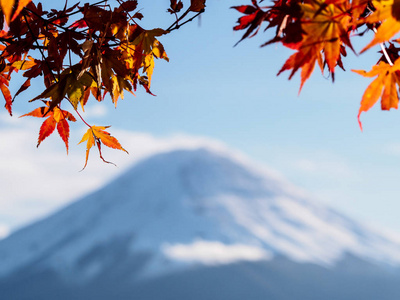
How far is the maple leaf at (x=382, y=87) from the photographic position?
89 centimetres

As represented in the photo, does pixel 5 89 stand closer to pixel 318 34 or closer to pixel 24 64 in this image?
pixel 24 64

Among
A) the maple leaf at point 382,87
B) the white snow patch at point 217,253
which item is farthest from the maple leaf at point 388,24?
the white snow patch at point 217,253

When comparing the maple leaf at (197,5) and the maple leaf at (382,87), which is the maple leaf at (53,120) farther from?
the maple leaf at (382,87)

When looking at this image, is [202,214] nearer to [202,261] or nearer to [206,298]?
[202,261]

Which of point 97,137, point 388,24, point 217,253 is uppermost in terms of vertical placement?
point 217,253

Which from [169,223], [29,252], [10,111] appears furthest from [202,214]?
[10,111]

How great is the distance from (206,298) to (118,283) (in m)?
8.64

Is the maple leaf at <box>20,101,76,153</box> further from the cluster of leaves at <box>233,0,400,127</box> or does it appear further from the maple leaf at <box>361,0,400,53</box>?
the maple leaf at <box>361,0,400,53</box>

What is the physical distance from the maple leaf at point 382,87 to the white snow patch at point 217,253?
4206 centimetres

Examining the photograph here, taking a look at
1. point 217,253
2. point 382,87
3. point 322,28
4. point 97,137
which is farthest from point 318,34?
point 217,253

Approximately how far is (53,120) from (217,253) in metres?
44.3

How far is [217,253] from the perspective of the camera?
145 feet

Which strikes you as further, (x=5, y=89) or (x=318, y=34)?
(x=5, y=89)

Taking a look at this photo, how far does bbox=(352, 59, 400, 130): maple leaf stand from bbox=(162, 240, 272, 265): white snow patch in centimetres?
4206
